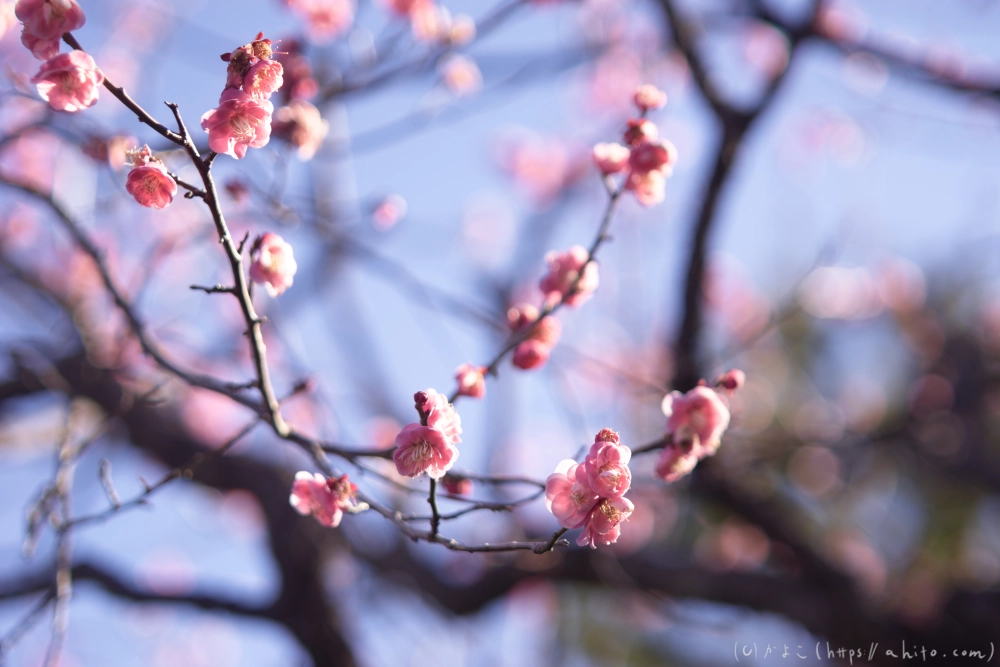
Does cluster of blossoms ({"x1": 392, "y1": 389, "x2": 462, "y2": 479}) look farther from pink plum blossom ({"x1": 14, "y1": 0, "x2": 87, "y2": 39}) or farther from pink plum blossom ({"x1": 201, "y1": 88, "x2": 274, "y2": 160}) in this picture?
pink plum blossom ({"x1": 14, "y1": 0, "x2": 87, "y2": 39})

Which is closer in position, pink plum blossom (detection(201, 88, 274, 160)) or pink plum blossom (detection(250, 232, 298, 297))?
pink plum blossom (detection(201, 88, 274, 160))

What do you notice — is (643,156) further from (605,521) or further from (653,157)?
(605,521)

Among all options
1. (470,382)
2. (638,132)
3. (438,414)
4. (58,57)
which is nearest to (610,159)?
(638,132)

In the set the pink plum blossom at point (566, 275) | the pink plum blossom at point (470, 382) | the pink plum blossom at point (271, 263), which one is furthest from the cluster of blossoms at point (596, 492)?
the pink plum blossom at point (271, 263)

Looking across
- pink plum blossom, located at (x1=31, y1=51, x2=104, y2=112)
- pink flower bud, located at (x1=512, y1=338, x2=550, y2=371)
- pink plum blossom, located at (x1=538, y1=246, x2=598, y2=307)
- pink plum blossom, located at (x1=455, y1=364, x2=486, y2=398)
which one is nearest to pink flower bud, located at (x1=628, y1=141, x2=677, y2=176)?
pink plum blossom, located at (x1=538, y1=246, x2=598, y2=307)

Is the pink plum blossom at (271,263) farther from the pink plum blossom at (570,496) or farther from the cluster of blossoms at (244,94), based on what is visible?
the pink plum blossom at (570,496)

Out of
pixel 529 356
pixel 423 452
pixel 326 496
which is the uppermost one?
pixel 529 356
